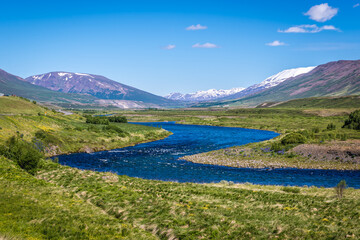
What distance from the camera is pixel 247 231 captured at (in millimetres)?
20188

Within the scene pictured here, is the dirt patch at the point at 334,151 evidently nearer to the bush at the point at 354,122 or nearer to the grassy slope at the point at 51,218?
the bush at the point at 354,122

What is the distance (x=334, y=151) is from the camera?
6562 cm

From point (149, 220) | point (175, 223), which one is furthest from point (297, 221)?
point (149, 220)

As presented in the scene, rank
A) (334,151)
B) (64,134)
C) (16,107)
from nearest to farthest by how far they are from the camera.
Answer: (334,151)
(64,134)
(16,107)

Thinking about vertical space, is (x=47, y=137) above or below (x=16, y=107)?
below

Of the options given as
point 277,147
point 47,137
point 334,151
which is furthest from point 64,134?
point 334,151

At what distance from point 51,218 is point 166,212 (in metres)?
9.21

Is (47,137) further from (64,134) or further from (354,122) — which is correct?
(354,122)

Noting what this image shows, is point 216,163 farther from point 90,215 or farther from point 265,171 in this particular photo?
point 90,215

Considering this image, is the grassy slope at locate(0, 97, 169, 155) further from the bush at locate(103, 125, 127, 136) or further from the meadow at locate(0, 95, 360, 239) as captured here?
the meadow at locate(0, 95, 360, 239)

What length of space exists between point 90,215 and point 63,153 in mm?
59048

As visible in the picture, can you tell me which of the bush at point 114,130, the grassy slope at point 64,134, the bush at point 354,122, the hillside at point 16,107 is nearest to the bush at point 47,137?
the grassy slope at point 64,134

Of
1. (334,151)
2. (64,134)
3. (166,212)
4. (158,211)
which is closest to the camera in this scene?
(166,212)

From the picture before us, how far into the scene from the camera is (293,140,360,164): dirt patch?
6244 centimetres
